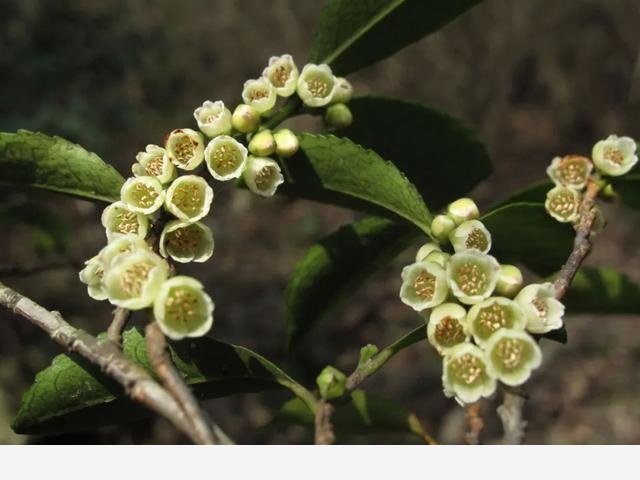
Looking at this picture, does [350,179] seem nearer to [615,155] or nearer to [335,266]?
[335,266]

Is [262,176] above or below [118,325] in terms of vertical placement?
above

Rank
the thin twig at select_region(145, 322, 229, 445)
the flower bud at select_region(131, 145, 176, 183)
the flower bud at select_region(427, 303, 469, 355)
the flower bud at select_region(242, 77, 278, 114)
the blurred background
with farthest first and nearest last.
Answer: the blurred background < the flower bud at select_region(242, 77, 278, 114) < the flower bud at select_region(131, 145, 176, 183) < the flower bud at select_region(427, 303, 469, 355) < the thin twig at select_region(145, 322, 229, 445)

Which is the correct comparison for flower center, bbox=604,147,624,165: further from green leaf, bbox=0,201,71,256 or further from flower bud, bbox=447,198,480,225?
green leaf, bbox=0,201,71,256

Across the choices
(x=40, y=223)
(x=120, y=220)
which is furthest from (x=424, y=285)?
(x=40, y=223)

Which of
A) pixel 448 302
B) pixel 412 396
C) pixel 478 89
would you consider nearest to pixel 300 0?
pixel 478 89

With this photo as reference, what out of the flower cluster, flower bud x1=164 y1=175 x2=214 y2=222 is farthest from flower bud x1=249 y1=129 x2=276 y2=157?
flower bud x1=164 y1=175 x2=214 y2=222

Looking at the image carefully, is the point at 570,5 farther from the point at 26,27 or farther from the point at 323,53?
the point at 323,53
